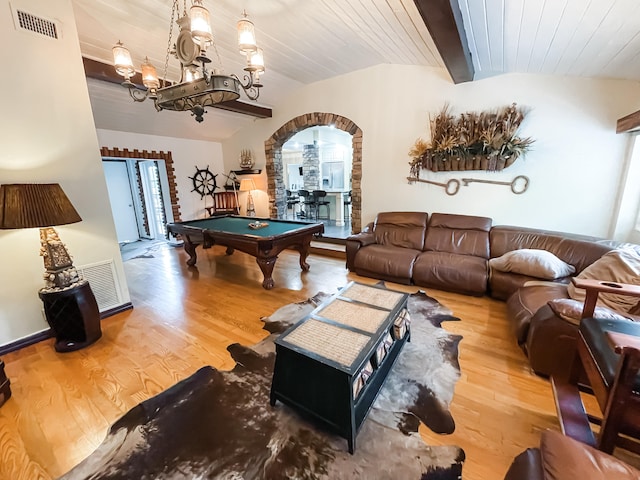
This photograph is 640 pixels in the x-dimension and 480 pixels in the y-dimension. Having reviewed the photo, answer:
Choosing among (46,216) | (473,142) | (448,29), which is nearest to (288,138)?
(473,142)

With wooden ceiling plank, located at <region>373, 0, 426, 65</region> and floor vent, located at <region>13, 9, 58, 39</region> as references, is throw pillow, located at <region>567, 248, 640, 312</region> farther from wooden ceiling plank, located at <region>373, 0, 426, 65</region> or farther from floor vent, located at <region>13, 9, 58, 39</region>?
floor vent, located at <region>13, 9, 58, 39</region>

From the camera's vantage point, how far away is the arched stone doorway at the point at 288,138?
187 inches

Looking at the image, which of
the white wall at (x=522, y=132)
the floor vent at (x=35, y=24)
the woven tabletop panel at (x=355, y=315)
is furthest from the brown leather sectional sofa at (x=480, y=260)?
the floor vent at (x=35, y=24)

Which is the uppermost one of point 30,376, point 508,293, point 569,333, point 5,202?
point 5,202

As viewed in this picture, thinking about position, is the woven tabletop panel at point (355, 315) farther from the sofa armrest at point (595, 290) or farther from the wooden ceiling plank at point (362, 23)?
the wooden ceiling plank at point (362, 23)

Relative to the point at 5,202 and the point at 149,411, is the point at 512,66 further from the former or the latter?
the point at 5,202

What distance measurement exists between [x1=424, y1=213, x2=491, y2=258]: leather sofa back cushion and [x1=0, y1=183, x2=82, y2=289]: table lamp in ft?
13.0

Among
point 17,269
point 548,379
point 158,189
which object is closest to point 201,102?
point 17,269

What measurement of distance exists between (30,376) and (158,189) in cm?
547

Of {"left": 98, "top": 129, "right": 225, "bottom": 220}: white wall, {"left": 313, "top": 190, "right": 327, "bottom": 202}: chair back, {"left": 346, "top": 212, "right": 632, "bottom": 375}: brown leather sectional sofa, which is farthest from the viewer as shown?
{"left": 313, "top": 190, "right": 327, "bottom": 202}: chair back

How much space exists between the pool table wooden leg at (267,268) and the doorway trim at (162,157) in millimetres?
3963

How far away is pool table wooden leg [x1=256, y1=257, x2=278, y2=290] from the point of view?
11.1 ft

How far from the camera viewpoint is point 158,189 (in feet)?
21.9

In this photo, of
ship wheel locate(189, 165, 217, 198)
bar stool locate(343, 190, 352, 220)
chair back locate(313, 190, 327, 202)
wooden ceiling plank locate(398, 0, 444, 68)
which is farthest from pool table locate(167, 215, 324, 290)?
bar stool locate(343, 190, 352, 220)
